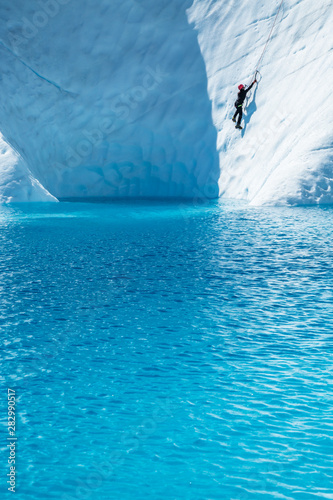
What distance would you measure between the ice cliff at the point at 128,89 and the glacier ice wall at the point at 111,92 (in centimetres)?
4

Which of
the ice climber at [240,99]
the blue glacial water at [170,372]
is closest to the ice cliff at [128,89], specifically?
the ice climber at [240,99]

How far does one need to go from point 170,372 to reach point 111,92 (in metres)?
24.1

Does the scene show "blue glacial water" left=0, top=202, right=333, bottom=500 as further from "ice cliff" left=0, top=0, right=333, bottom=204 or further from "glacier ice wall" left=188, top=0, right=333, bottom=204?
"ice cliff" left=0, top=0, right=333, bottom=204

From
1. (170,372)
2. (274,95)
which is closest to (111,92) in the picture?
(274,95)

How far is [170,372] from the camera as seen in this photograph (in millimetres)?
6945

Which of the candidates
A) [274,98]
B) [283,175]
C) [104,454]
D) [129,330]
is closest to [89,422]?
[104,454]

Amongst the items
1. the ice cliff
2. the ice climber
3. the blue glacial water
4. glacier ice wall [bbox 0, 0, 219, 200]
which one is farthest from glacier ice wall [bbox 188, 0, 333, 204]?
the blue glacial water

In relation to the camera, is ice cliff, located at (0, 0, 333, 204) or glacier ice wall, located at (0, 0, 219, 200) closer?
ice cliff, located at (0, 0, 333, 204)

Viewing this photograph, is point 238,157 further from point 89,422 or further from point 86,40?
point 89,422

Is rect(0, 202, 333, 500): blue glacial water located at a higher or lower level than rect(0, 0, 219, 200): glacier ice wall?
lower

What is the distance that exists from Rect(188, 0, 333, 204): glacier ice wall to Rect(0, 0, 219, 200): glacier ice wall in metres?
0.99

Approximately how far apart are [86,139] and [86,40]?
14.3 ft

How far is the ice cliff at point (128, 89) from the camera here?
28.3 metres

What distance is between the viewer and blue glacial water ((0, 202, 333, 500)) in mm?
5000
